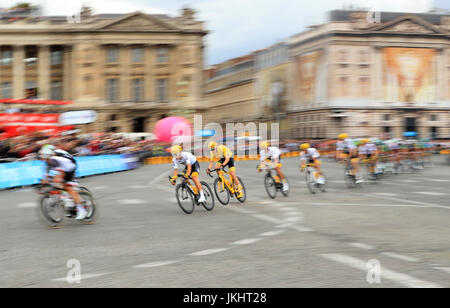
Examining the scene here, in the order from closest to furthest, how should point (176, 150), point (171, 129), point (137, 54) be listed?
point (176, 150) → point (171, 129) → point (137, 54)

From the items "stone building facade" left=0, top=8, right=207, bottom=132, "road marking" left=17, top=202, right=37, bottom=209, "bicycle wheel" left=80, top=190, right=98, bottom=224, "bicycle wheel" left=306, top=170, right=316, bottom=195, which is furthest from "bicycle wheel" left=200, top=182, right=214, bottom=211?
"stone building facade" left=0, top=8, right=207, bottom=132

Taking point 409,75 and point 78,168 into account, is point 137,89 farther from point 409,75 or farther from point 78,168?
point 78,168

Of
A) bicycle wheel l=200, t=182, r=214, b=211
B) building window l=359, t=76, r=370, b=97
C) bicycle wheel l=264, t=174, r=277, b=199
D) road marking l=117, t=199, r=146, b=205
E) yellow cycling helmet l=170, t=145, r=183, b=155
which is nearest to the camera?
yellow cycling helmet l=170, t=145, r=183, b=155

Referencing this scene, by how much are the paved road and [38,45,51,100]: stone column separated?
7012cm

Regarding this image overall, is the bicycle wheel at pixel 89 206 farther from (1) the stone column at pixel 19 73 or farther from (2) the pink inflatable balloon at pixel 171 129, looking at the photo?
(1) the stone column at pixel 19 73

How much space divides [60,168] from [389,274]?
740cm

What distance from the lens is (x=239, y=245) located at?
33.9 feet

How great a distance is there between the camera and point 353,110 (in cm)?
9469

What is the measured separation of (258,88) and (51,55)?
41602mm

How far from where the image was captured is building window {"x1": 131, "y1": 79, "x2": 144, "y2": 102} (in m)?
86.2

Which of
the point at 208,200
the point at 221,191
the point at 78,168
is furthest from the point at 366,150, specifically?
the point at 78,168

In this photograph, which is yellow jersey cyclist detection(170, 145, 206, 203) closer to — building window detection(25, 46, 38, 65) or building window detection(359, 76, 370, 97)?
building window detection(25, 46, 38, 65)

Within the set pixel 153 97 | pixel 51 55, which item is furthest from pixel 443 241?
pixel 51 55

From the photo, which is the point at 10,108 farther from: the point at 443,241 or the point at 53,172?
the point at 443,241
